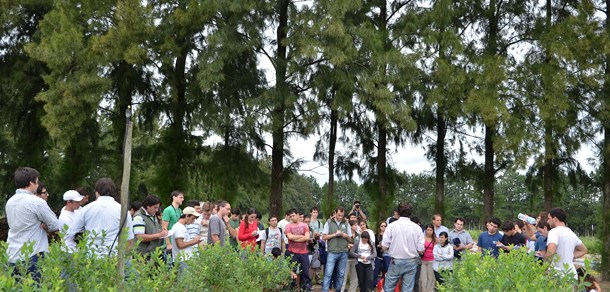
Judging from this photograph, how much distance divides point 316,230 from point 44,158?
12.1 m

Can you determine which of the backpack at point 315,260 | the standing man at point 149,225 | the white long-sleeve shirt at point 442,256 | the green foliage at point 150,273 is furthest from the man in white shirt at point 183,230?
the backpack at point 315,260

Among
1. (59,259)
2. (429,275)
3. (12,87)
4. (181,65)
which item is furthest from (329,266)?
(12,87)

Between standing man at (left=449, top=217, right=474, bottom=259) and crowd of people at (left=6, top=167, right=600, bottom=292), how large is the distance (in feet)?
0.06

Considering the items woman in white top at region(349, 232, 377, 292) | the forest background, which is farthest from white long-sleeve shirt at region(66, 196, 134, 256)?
the forest background

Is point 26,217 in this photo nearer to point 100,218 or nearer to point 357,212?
point 100,218

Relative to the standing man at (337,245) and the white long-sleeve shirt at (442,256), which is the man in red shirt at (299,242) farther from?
the white long-sleeve shirt at (442,256)

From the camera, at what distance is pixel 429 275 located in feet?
37.5

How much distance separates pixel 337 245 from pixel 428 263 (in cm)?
160

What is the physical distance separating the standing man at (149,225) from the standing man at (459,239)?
17.9ft

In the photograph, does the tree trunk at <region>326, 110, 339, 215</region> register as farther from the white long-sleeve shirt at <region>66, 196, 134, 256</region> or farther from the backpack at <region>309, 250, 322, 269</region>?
the white long-sleeve shirt at <region>66, 196, 134, 256</region>

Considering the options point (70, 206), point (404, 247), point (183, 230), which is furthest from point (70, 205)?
point (404, 247)

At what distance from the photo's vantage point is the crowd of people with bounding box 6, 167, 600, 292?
5.99 metres

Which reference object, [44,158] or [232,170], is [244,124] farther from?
[44,158]

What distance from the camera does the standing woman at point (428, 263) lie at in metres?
11.4
